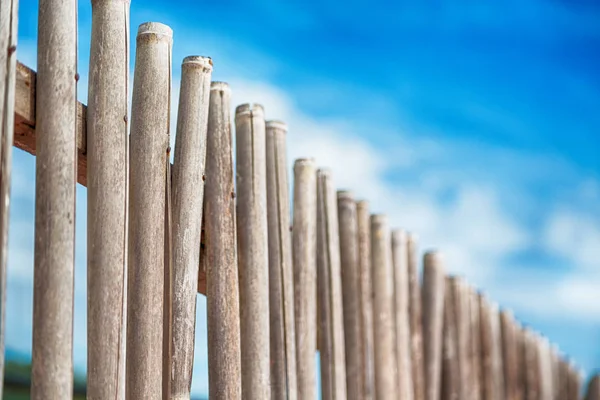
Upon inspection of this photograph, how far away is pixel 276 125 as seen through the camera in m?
3.48

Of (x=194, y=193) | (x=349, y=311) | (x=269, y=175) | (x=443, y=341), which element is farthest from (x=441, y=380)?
(x=194, y=193)

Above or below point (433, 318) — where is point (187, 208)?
below

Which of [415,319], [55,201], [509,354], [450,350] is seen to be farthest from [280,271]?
[509,354]

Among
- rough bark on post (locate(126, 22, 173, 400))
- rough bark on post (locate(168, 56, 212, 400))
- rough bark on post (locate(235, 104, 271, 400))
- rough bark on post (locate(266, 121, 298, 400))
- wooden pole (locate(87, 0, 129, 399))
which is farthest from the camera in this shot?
rough bark on post (locate(266, 121, 298, 400))

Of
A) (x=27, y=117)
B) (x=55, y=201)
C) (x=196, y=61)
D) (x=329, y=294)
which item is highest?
(x=196, y=61)

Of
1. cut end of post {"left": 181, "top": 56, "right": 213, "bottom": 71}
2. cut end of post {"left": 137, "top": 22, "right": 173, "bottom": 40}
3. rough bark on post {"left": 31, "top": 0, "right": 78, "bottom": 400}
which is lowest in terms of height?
rough bark on post {"left": 31, "top": 0, "right": 78, "bottom": 400}

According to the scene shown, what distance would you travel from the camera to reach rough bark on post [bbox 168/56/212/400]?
106 inches

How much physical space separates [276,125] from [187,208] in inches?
31.0

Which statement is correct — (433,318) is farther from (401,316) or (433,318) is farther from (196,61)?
(196,61)

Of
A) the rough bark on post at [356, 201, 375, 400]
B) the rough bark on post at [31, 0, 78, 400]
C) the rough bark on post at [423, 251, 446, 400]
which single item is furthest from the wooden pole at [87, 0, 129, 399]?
the rough bark on post at [423, 251, 446, 400]

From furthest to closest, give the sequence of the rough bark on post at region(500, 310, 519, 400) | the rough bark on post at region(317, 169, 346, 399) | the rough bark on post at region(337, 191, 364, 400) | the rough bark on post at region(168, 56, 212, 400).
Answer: the rough bark on post at region(500, 310, 519, 400) < the rough bark on post at region(337, 191, 364, 400) < the rough bark on post at region(317, 169, 346, 399) < the rough bark on post at region(168, 56, 212, 400)

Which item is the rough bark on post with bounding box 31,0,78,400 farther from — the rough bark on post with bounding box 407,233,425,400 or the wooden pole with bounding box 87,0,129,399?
the rough bark on post with bounding box 407,233,425,400

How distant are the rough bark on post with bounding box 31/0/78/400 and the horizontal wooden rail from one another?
21mm

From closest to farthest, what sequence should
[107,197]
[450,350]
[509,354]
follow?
[107,197] → [450,350] → [509,354]
